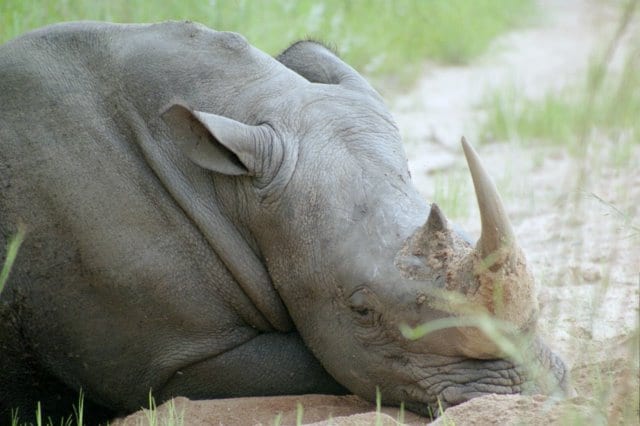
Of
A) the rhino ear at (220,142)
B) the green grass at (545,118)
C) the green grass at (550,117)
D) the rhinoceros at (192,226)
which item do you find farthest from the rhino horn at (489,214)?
the green grass at (545,118)

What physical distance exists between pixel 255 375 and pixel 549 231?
2.81 m

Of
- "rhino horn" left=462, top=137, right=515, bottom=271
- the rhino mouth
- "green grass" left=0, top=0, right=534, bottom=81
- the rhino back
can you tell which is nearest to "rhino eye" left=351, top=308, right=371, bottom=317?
the rhino mouth

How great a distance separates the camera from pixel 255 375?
530 cm

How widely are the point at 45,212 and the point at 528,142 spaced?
5807mm

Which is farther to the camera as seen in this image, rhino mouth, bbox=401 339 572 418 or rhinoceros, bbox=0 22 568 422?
rhinoceros, bbox=0 22 568 422

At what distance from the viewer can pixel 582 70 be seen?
13.1 meters

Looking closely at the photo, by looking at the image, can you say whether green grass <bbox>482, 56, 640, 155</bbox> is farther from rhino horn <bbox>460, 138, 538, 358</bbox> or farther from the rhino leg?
rhino horn <bbox>460, 138, 538, 358</bbox>

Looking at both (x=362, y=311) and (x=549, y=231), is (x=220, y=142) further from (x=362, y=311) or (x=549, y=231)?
(x=549, y=231)

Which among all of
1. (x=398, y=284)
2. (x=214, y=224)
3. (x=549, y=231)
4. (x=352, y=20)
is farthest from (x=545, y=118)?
(x=398, y=284)

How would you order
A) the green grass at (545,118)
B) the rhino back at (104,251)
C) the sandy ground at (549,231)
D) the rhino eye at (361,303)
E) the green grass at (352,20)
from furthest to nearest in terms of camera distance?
the green grass at (545,118)
the green grass at (352,20)
the rhino back at (104,251)
the rhino eye at (361,303)
the sandy ground at (549,231)

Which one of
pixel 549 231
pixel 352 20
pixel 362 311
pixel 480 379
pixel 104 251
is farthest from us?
pixel 352 20

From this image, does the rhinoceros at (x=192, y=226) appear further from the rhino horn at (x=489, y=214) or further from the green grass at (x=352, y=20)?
the green grass at (x=352, y=20)

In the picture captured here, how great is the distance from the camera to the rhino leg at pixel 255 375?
5.31 meters

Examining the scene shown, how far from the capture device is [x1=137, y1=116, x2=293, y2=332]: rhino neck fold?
5.29 meters
